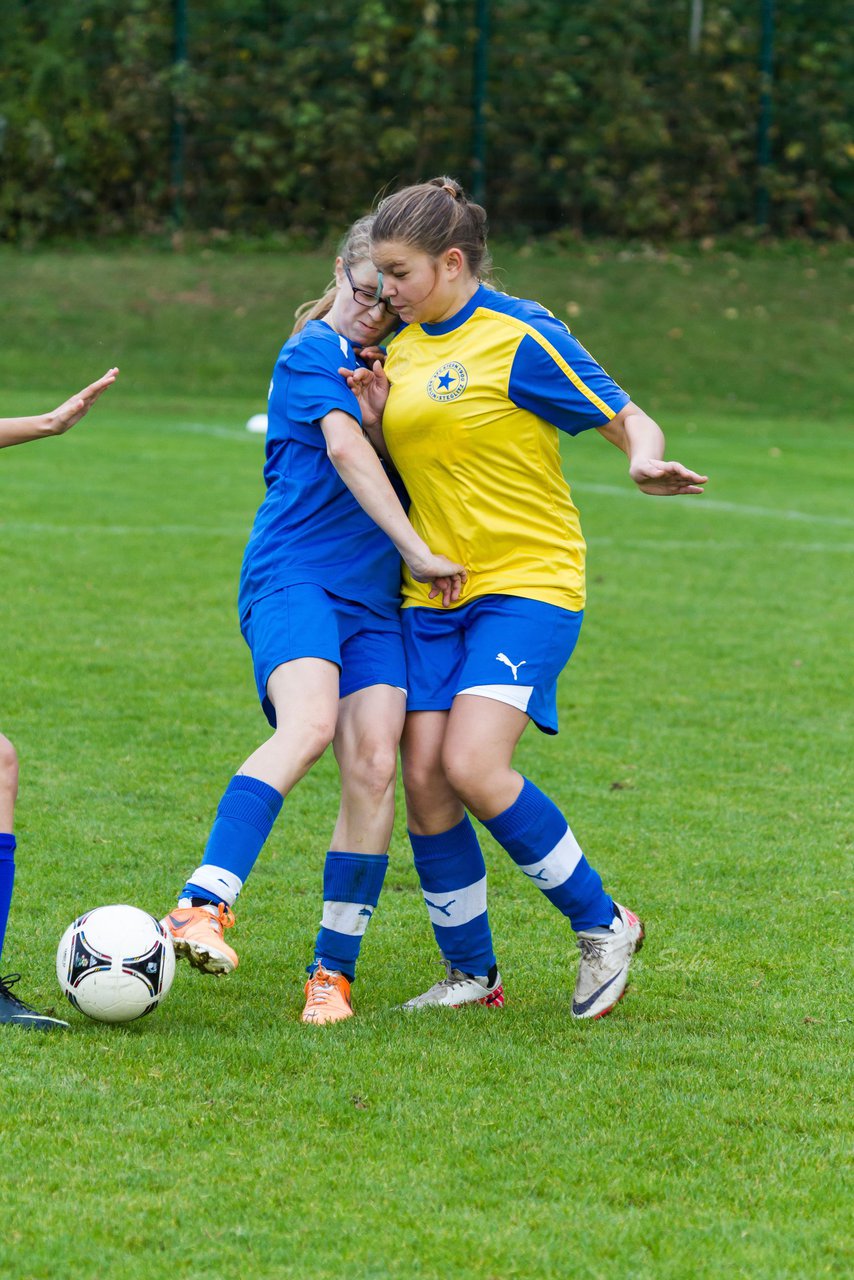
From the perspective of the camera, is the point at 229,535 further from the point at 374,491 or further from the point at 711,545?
the point at 374,491

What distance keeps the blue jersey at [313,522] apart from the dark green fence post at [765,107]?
2662 centimetres

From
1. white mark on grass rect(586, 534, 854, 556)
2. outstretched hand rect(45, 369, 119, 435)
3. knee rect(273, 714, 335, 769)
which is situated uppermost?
outstretched hand rect(45, 369, 119, 435)

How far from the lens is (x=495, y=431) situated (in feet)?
14.1

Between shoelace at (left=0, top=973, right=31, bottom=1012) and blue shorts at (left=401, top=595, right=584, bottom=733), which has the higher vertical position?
blue shorts at (left=401, top=595, right=584, bottom=733)

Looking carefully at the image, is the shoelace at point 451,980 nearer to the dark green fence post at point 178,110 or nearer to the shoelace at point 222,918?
the shoelace at point 222,918

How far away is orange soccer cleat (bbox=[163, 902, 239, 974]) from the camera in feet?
12.3

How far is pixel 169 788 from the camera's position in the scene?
6434mm

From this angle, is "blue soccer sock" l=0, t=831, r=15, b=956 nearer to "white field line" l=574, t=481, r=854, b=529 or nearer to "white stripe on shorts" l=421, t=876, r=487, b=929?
"white stripe on shorts" l=421, t=876, r=487, b=929

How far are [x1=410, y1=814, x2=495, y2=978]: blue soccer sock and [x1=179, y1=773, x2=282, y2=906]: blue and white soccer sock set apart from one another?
513 mm

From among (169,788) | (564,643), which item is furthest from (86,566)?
(564,643)

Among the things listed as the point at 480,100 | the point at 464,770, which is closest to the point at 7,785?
the point at 464,770

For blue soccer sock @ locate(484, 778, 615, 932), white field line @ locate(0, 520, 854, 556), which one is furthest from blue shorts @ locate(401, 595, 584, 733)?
white field line @ locate(0, 520, 854, 556)

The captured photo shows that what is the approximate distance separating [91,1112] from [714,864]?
2.78 m

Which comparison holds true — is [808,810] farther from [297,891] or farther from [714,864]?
[297,891]
